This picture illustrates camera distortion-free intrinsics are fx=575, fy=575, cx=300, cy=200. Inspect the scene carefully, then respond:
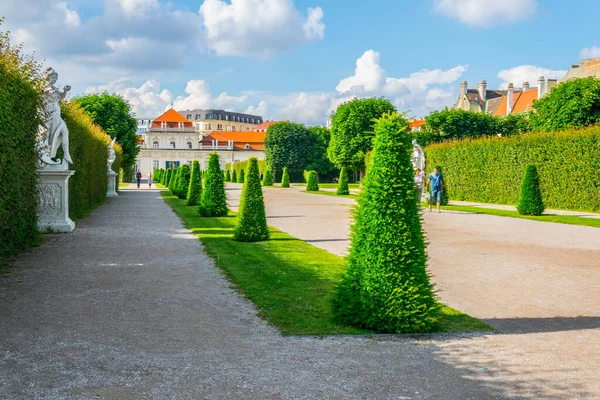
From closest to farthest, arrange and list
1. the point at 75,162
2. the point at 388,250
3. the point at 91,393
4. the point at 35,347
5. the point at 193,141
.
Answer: the point at 91,393
the point at 35,347
the point at 388,250
the point at 75,162
the point at 193,141

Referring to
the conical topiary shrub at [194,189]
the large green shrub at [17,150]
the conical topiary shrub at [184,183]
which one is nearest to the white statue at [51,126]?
the large green shrub at [17,150]

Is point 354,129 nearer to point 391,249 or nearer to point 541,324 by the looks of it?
point 541,324

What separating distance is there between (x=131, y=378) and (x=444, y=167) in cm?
2690

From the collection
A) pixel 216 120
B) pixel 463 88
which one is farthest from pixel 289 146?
pixel 216 120

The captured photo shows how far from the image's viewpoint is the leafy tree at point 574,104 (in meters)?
37.1

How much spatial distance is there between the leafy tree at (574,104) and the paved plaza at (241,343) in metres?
32.7

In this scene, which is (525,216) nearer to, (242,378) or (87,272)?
(87,272)

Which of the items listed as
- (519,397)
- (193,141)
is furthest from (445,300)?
(193,141)

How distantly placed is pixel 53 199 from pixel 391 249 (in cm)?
922

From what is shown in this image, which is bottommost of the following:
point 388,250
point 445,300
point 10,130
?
point 445,300

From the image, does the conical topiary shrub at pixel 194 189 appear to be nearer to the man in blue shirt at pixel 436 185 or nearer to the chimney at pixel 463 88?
the man in blue shirt at pixel 436 185

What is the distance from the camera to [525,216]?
1773 centimetres

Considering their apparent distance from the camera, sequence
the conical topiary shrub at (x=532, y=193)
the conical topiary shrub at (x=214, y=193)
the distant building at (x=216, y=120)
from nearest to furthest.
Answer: the conical topiary shrub at (x=214, y=193) → the conical topiary shrub at (x=532, y=193) → the distant building at (x=216, y=120)

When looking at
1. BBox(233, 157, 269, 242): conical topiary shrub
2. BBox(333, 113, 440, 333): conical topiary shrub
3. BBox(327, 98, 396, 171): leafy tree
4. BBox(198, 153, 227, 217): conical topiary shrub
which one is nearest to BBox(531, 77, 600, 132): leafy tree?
BBox(327, 98, 396, 171): leafy tree
